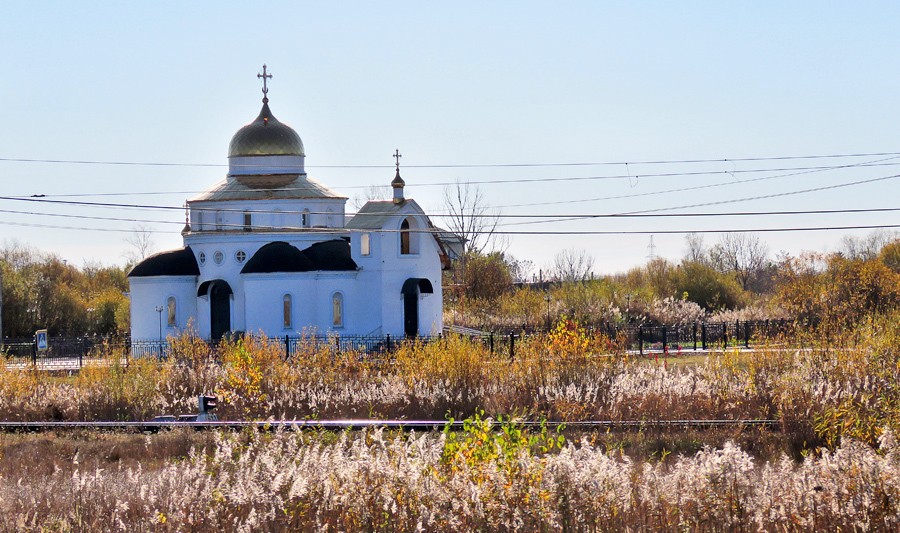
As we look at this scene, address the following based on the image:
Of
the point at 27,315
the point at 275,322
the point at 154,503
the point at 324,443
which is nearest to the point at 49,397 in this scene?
the point at 324,443

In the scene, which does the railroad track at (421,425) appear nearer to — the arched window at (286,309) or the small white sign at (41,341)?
the small white sign at (41,341)

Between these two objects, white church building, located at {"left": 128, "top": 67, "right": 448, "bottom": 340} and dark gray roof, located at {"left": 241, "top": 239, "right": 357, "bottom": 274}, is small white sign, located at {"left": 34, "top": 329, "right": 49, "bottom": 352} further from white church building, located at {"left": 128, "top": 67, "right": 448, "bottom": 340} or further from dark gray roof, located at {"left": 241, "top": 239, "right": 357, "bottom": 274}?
dark gray roof, located at {"left": 241, "top": 239, "right": 357, "bottom": 274}

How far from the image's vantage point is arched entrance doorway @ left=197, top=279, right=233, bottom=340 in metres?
43.3

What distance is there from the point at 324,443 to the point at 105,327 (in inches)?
1834

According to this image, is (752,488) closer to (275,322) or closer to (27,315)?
(275,322)

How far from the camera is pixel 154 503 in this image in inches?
416

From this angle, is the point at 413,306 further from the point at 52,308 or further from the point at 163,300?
the point at 52,308

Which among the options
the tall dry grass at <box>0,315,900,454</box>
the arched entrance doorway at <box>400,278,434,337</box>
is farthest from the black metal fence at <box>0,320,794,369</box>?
the tall dry grass at <box>0,315,900,454</box>

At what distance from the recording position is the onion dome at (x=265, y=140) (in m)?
44.6

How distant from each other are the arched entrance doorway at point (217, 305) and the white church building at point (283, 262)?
0.04 meters

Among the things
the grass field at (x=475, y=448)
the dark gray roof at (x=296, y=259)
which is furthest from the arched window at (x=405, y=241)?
the grass field at (x=475, y=448)

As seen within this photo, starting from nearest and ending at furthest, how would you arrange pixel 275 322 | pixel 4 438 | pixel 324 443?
pixel 324 443
pixel 4 438
pixel 275 322

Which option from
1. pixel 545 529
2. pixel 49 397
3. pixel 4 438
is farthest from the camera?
pixel 49 397

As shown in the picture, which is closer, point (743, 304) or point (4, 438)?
point (4, 438)
